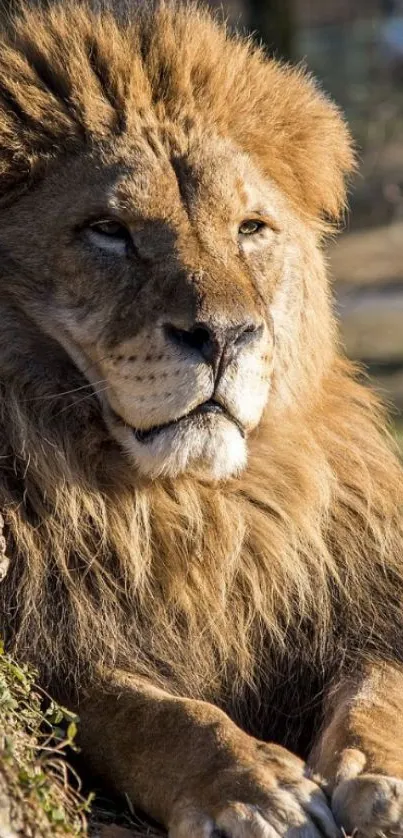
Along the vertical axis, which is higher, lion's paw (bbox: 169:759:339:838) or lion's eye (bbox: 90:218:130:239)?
lion's eye (bbox: 90:218:130:239)

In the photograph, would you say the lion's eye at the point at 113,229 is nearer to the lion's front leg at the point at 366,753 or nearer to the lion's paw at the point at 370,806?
the lion's front leg at the point at 366,753

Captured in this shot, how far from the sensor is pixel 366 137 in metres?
16.1

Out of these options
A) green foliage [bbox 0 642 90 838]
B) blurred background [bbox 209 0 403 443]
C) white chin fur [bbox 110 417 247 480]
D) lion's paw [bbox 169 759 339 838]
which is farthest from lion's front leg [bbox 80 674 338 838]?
blurred background [bbox 209 0 403 443]

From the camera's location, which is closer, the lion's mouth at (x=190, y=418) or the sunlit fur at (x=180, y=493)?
the lion's mouth at (x=190, y=418)

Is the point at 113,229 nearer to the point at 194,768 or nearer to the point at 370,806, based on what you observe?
the point at 194,768

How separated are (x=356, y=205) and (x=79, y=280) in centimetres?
1088

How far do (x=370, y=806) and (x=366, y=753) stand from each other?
27 centimetres

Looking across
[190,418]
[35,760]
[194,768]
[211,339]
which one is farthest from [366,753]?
[211,339]

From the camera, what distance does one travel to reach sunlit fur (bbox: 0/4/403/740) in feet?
12.2

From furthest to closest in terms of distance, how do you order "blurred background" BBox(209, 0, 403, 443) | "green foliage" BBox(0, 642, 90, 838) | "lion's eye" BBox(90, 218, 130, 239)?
"blurred background" BBox(209, 0, 403, 443) → "lion's eye" BBox(90, 218, 130, 239) → "green foliage" BBox(0, 642, 90, 838)

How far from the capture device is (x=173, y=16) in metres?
4.20

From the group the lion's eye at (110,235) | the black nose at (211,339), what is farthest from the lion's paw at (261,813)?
the lion's eye at (110,235)

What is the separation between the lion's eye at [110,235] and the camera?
380cm

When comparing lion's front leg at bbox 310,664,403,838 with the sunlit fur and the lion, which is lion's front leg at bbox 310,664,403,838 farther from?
the sunlit fur
